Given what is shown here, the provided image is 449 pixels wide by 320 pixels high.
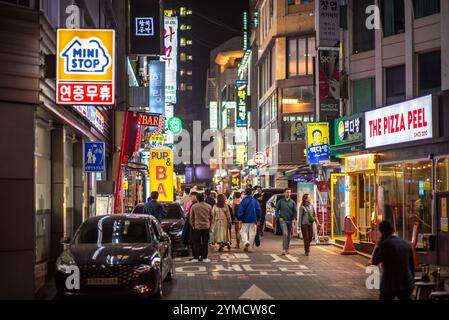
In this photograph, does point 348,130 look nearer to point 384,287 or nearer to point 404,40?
point 404,40

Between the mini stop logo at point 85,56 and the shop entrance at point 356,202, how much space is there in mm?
10758

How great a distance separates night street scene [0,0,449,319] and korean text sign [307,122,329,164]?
0.08 m

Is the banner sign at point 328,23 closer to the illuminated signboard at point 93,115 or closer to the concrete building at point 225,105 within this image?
the illuminated signboard at point 93,115

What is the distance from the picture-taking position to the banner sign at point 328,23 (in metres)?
27.6

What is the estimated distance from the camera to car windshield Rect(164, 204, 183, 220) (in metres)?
21.2

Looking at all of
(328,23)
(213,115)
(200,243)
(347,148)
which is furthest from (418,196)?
(213,115)

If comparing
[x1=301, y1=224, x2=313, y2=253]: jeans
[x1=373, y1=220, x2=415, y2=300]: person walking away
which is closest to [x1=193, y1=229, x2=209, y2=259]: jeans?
[x1=301, y1=224, x2=313, y2=253]: jeans

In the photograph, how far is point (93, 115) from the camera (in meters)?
22.0

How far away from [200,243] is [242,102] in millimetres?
48130

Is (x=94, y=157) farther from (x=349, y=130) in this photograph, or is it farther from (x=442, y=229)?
(x=442, y=229)

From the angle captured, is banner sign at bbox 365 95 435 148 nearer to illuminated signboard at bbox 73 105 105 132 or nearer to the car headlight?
illuminated signboard at bbox 73 105 105 132

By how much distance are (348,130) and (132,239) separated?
12.7m

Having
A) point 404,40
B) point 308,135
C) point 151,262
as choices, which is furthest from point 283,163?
point 151,262

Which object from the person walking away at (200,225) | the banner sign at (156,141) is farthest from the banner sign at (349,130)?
the banner sign at (156,141)
